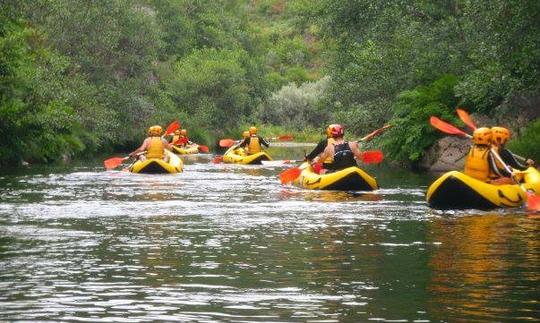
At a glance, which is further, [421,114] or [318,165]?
[421,114]

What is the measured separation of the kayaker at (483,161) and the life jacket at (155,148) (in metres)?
13.9

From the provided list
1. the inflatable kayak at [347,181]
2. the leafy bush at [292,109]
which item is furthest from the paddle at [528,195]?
the leafy bush at [292,109]

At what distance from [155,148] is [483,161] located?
14.4m

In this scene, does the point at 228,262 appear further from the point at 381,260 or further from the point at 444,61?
the point at 444,61

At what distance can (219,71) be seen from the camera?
7469 centimetres

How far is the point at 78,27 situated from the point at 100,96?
351 cm

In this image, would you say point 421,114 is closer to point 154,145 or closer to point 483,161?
point 154,145

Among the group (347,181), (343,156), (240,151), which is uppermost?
(343,156)

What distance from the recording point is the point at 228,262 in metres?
12.6

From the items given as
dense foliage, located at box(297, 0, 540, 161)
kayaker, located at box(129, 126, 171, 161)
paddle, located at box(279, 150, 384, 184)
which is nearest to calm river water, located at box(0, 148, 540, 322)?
paddle, located at box(279, 150, 384, 184)

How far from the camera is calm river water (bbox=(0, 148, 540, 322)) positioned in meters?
9.45

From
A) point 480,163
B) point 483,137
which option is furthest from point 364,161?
point 483,137

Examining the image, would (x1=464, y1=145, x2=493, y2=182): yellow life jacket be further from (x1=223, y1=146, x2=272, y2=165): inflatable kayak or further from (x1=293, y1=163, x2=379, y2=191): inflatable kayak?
(x1=223, y1=146, x2=272, y2=165): inflatable kayak

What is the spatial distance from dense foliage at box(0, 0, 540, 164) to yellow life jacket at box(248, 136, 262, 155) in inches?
124
